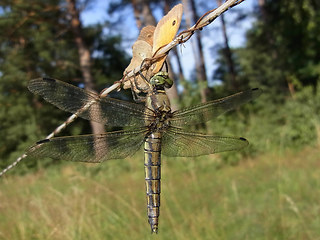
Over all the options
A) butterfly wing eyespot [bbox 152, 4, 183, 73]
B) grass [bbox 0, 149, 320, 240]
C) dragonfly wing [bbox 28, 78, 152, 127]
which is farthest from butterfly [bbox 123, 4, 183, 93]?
grass [bbox 0, 149, 320, 240]

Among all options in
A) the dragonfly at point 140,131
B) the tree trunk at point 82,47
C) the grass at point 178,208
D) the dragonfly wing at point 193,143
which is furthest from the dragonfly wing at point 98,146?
the tree trunk at point 82,47

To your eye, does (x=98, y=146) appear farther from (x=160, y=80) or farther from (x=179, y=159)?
(x=179, y=159)

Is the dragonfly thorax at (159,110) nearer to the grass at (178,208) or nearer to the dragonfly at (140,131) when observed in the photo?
the dragonfly at (140,131)

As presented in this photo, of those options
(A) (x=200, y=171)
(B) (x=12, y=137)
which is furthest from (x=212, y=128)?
(B) (x=12, y=137)

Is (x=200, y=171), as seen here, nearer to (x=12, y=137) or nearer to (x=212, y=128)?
(x=212, y=128)

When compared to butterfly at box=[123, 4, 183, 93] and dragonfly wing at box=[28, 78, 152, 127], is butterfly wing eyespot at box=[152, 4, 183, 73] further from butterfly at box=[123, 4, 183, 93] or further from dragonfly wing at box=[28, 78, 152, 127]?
dragonfly wing at box=[28, 78, 152, 127]
